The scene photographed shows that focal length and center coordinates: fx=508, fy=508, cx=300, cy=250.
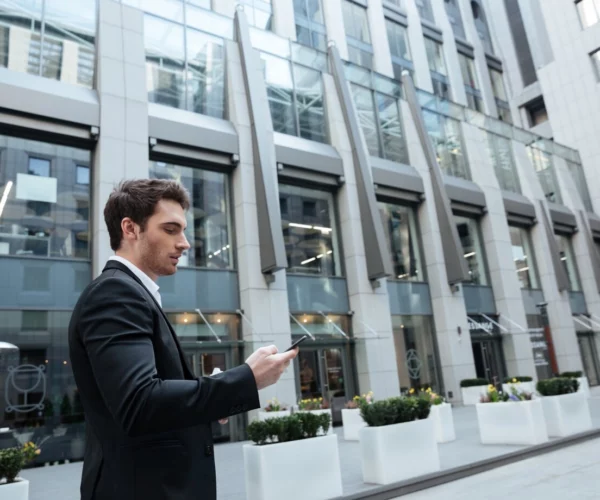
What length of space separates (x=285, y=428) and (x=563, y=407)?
317 inches

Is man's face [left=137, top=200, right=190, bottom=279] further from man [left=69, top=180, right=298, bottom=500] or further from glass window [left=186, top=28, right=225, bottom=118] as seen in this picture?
glass window [left=186, top=28, right=225, bottom=118]

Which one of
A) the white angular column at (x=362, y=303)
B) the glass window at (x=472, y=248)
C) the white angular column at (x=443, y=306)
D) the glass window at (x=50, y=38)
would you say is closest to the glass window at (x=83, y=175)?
the glass window at (x=50, y=38)

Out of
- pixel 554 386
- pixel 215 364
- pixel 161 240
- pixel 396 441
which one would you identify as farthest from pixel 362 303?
pixel 161 240

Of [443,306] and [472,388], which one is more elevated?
[443,306]

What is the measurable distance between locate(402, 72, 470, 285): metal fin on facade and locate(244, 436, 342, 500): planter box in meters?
17.4

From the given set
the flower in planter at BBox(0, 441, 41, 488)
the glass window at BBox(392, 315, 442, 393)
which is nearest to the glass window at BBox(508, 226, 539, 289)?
the glass window at BBox(392, 315, 442, 393)

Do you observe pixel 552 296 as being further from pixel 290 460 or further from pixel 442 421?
pixel 290 460

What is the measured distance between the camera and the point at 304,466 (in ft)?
25.1

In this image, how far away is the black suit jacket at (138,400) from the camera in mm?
1694

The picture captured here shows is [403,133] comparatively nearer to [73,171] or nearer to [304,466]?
[73,171]

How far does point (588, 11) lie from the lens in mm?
39969

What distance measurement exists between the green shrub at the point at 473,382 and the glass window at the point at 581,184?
21159mm

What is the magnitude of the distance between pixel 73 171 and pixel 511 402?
14.5 m

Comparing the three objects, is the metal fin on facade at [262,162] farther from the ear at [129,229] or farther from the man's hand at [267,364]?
the man's hand at [267,364]
